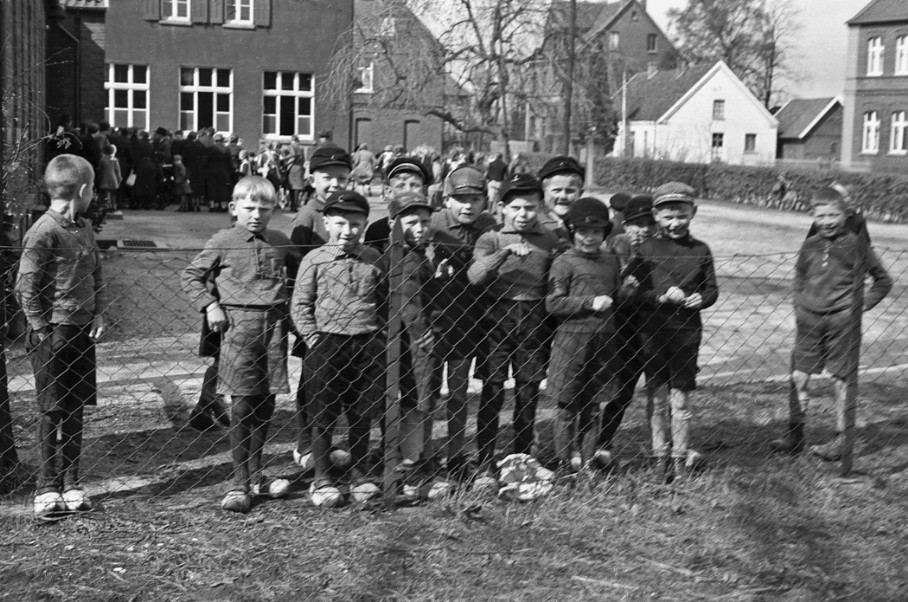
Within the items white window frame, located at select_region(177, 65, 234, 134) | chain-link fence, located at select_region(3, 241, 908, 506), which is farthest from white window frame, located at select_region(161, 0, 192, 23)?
chain-link fence, located at select_region(3, 241, 908, 506)

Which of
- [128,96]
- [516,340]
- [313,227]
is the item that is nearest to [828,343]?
[516,340]

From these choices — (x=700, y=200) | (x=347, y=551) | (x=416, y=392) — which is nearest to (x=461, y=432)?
(x=416, y=392)

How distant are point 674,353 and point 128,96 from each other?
36.6m

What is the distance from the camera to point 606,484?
5.68 meters

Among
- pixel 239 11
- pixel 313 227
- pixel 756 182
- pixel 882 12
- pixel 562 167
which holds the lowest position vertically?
pixel 756 182

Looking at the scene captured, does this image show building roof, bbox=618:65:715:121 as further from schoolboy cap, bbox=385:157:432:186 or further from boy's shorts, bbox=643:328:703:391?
boy's shorts, bbox=643:328:703:391

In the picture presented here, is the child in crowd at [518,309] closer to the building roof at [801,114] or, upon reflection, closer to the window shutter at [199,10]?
the window shutter at [199,10]

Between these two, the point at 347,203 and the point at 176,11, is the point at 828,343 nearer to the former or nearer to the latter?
the point at 347,203

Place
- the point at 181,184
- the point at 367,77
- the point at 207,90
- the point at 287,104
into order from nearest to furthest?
the point at 181,184
the point at 367,77
the point at 207,90
the point at 287,104

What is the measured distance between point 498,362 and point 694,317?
100 centimetres

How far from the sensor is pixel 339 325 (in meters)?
5.33

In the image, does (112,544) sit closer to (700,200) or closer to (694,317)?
(694,317)

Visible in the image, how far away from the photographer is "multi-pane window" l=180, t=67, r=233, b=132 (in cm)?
4012

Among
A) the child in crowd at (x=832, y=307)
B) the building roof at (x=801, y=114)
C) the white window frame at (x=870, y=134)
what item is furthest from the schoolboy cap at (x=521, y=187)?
the building roof at (x=801, y=114)
